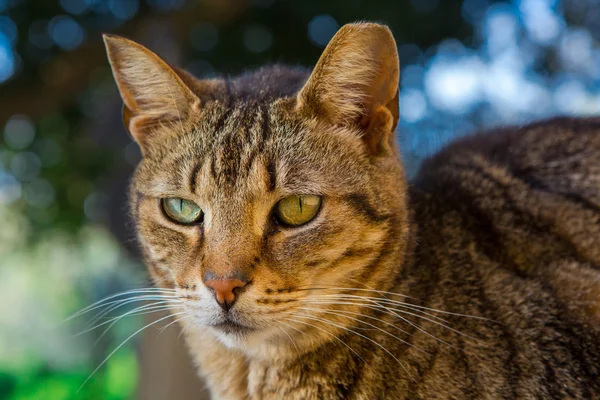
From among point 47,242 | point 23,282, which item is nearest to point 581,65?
point 47,242

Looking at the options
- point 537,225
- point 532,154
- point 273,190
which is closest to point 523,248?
point 537,225

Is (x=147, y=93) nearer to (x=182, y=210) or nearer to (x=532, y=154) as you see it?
(x=182, y=210)

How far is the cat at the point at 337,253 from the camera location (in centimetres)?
126

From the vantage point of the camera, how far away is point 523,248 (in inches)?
59.7

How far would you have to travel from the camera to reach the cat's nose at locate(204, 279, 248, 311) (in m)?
1.17

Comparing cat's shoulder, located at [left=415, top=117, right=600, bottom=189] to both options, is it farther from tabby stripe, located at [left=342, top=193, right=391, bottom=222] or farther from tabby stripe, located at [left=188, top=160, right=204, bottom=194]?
tabby stripe, located at [left=188, top=160, right=204, bottom=194]

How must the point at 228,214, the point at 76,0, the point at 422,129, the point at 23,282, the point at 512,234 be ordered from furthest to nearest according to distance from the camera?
the point at 23,282 < the point at 76,0 < the point at 422,129 < the point at 512,234 < the point at 228,214

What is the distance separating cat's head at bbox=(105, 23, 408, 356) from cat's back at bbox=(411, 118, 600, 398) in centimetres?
20

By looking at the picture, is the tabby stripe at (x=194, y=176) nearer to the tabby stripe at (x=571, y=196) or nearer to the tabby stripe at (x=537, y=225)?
the tabby stripe at (x=537, y=225)

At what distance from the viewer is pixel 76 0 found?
2914 millimetres

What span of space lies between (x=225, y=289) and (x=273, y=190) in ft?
0.82

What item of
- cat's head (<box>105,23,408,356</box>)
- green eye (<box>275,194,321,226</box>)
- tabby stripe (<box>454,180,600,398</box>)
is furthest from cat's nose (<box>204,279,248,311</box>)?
tabby stripe (<box>454,180,600,398</box>)

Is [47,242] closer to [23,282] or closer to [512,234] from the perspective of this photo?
[23,282]

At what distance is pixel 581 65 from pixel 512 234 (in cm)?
190
